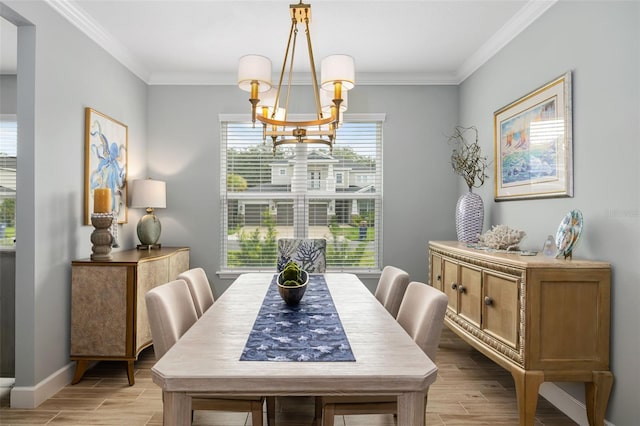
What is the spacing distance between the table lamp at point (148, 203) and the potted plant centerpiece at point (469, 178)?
2.79m

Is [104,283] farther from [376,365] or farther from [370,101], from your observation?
[370,101]

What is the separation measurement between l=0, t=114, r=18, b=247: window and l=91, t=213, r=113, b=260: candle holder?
788 mm

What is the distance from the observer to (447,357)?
11.6ft

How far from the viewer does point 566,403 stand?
254cm

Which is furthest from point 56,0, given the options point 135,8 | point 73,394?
point 73,394

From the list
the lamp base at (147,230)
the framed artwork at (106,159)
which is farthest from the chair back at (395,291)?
the lamp base at (147,230)

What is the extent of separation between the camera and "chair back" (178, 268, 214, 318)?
2391 mm

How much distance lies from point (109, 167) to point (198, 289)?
5.63 feet

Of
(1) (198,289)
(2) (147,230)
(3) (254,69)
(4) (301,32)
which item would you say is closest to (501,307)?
(1) (198,289)

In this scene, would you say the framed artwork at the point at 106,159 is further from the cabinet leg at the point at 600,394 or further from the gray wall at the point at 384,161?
the cabinet leg at the point at 600,394

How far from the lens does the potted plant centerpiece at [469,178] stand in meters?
3.47

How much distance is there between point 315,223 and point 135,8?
2546 millimetres

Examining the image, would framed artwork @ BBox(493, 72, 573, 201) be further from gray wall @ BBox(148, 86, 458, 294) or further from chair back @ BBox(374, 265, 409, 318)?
chair back @ BBox(374, 265, 409, 318)

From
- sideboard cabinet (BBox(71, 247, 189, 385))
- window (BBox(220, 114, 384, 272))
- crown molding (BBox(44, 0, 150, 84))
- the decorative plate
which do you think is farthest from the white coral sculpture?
crown molding (BBox(44, 0, 150, 84))
